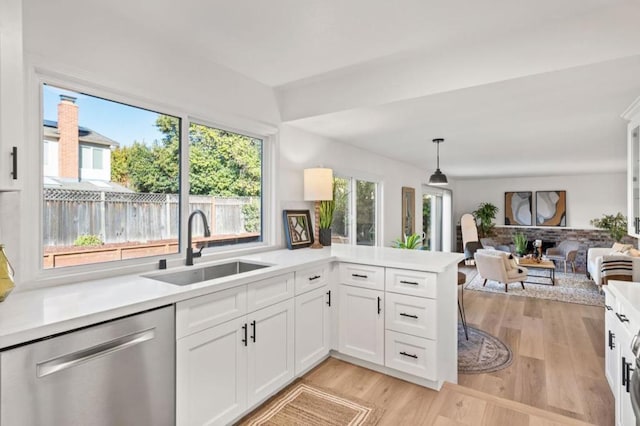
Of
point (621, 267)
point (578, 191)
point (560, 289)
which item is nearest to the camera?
point (621, 267)

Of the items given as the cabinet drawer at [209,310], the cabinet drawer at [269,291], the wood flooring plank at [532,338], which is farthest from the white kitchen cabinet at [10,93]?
the wood flooring plank at [532,338]

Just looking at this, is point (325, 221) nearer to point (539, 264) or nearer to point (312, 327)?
point (312, 327)

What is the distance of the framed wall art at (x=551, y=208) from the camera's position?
862 centimetres

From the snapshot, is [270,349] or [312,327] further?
[312,327]

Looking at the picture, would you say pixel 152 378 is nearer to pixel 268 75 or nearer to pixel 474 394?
pixel 474 394

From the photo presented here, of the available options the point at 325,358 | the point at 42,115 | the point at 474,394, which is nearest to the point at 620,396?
the point at 474,394

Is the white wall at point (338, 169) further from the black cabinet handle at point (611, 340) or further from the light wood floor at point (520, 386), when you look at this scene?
the black cabinet handle at point (611, 340)

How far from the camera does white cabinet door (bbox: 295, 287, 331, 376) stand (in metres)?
2.40

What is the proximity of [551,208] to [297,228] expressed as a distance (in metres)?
8.28

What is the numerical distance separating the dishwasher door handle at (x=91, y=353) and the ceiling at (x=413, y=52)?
168 centimetres

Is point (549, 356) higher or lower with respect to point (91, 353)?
lower

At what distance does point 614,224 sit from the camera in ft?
24.4

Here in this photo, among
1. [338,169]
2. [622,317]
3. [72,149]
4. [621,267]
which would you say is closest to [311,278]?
[72,149]

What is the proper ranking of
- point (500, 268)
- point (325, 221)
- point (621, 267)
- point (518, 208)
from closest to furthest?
point (325, 221) → point (621, 267) → point (500, 268) → point (518, 208)
